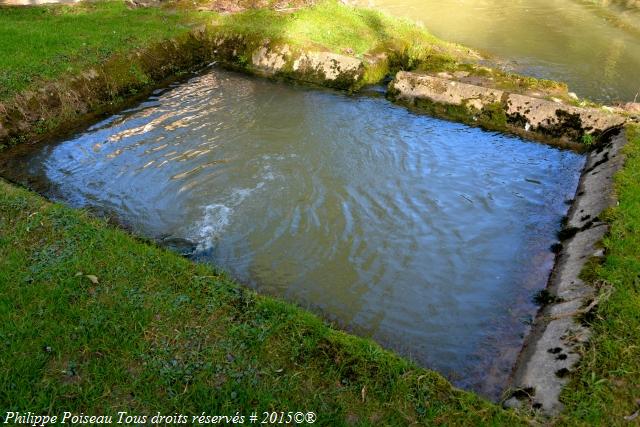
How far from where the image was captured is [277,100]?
A: 46.0ft

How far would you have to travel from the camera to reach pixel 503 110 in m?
12.8

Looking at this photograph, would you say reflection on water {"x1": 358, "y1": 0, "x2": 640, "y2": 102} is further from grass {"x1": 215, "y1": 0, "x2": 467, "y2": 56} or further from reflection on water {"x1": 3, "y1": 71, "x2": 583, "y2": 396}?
reflection on water {"x1": 3, "y1": 71, "x2": 583, "y2": 396}

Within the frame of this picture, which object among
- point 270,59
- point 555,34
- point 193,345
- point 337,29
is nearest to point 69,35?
→ point 270,59

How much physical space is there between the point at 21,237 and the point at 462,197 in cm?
806

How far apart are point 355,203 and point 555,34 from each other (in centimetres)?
1909

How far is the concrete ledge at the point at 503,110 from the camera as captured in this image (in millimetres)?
11820

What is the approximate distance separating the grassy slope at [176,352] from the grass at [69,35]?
804 centimetres

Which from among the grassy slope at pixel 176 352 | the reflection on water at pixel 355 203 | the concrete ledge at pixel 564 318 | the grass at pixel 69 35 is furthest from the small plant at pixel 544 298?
the grass at pixel 69 35

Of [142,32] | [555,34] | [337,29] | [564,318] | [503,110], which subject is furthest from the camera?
[555,34]

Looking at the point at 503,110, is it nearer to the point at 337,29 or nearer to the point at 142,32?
the point at 337,29

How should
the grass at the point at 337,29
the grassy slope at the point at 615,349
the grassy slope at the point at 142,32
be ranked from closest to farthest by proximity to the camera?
the grassy slope at the point at 615,349 → the grassy slope at the point at 142,32 → the grass at the point at 337,29

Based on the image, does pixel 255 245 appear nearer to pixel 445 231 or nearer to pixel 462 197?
pixel 445 231

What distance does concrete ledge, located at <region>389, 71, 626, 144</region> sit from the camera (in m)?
11.8

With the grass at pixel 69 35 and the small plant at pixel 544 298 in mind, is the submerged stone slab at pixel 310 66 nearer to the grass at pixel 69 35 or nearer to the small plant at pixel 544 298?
the grass at pixel 69 35
